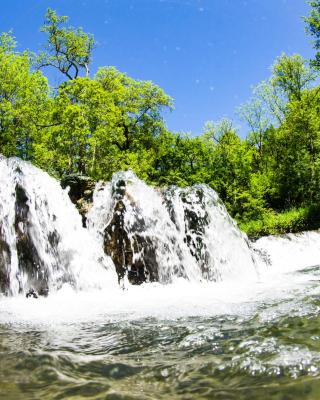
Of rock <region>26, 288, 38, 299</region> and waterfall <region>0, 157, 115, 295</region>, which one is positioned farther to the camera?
waterfall <region>0, 157, 115, 295</region>

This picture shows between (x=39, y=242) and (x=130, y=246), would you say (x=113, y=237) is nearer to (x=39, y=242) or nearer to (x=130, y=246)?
(x=130, y=246)

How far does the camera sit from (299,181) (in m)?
35.7

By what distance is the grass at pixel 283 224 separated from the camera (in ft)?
82.8

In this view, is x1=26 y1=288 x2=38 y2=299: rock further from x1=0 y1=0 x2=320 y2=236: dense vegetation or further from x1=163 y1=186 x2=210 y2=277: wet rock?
x1=0 y1=0 x2=320 y2=236: dense vegetation

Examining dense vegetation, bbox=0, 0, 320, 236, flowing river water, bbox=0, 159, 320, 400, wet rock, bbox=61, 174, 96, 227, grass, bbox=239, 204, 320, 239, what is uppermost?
dense vegetation, bbox=0, 0, 320, 236

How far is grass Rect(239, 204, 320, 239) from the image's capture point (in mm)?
25250

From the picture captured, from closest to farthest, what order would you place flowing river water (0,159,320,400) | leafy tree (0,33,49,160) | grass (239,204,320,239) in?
flowing river water (0,159,320,400) < grass (239,204,320,239) < leafy tree (0,33,49,160)

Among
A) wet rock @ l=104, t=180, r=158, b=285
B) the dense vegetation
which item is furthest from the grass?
wet rock @ l=104, t=180, r=158, b=285

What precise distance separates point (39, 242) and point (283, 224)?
20.5m

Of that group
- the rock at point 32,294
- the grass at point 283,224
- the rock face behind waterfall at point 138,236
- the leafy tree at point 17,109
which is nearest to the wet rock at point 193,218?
the rock face behind waterfall at point 138,236

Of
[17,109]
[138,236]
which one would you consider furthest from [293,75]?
[138,236]

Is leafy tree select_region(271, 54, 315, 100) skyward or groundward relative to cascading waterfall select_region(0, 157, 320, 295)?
skyward

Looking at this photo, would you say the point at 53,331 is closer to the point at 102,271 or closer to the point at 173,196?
the point at 102,271

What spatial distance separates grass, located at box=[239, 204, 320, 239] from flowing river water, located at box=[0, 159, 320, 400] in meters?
11.1
